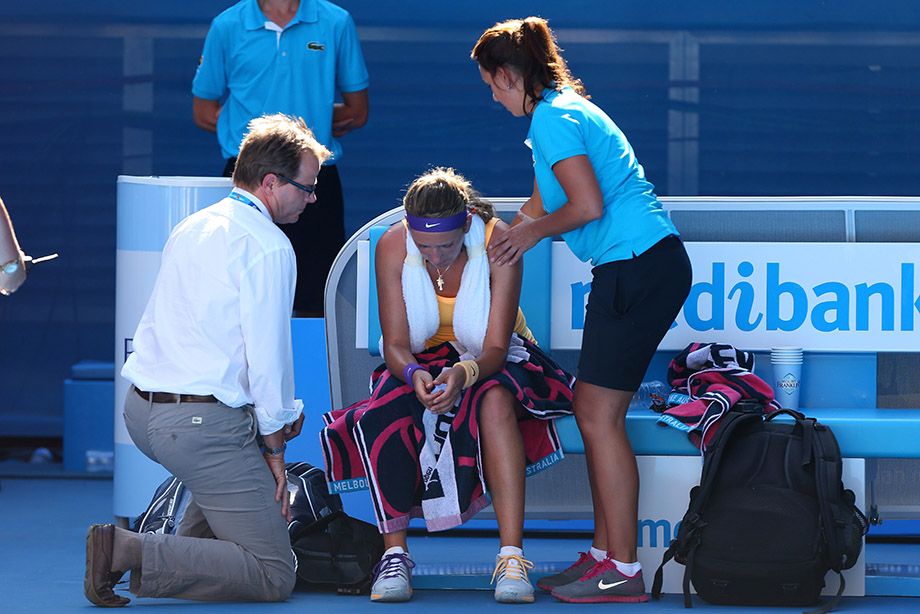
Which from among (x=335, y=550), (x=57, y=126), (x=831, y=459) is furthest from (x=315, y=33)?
(x=831, y=459)

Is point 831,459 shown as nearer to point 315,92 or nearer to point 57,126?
point 315,92

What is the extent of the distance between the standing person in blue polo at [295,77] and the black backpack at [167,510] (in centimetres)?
119

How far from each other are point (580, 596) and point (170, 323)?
124cm

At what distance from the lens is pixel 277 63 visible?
5.30 meters

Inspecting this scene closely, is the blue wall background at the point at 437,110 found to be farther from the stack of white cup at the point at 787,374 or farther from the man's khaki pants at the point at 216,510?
the man's khaki pants at the point at 216,510

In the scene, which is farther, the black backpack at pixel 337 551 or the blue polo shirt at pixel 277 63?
the blue polo shirt at pixel 277 63

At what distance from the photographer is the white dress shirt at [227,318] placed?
3.77 meters

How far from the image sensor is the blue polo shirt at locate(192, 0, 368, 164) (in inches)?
209

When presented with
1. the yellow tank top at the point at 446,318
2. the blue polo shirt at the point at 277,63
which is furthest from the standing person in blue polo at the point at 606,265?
the blue polo shirt at the point at 277,63

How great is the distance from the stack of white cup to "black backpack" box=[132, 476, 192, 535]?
1.66 meters

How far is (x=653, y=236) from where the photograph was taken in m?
3.97

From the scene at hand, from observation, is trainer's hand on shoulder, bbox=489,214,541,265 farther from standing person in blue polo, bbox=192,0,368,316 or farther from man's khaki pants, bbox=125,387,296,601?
standing person in blue polo, bbox=192,0,368,316

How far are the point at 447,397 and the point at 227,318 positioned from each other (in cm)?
59

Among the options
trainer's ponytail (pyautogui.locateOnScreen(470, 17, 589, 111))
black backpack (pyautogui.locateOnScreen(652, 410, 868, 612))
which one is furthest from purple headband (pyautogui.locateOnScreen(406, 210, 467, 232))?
black backpack (pyautogui.locateOnScreen(652, 410, 868, 612))
